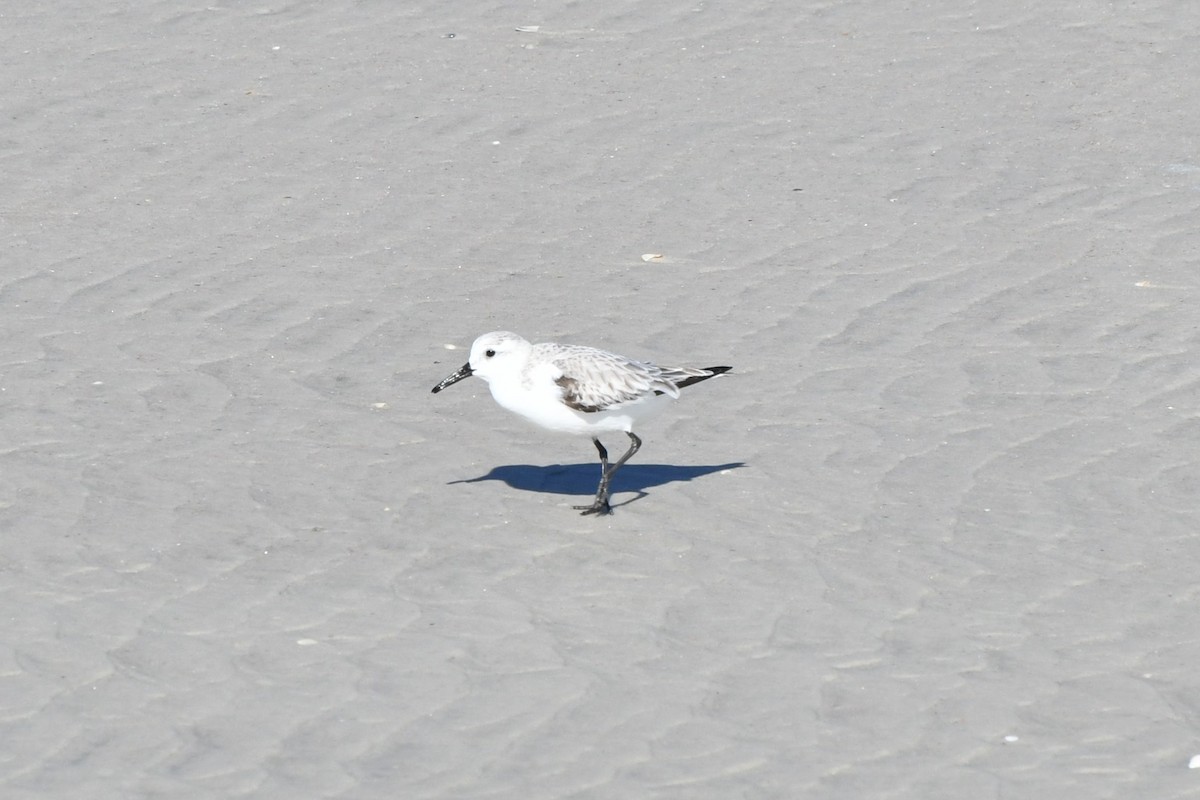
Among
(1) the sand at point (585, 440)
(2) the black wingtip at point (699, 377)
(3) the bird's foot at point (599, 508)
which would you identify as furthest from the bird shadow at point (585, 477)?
(2) the black wingtip at point (699, 377)

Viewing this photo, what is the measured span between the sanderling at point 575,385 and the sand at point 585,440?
35 cm

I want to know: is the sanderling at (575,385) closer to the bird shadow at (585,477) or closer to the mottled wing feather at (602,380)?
the mottled wing feather at (602,380)

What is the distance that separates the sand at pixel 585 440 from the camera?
544cm

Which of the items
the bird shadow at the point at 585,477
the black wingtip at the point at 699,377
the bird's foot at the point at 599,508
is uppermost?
the black wingtip at the point at 699,377

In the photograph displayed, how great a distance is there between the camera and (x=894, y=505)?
712cm

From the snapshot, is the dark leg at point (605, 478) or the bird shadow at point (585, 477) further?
the bird shadow at point (585, 477)

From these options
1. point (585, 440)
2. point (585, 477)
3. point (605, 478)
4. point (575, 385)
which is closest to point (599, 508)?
point (605, 478)

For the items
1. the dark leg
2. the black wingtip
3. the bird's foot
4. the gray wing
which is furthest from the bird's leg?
the black wingtip

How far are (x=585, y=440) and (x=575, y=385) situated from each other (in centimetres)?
119

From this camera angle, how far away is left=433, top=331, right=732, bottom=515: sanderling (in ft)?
23.0

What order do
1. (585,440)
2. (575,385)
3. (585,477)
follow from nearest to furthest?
(575,385), (585,477), (585,440)

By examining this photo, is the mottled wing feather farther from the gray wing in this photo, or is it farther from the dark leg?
the dark leg

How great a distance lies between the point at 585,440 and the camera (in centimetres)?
815

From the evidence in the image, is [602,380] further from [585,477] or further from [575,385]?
[585,477]
